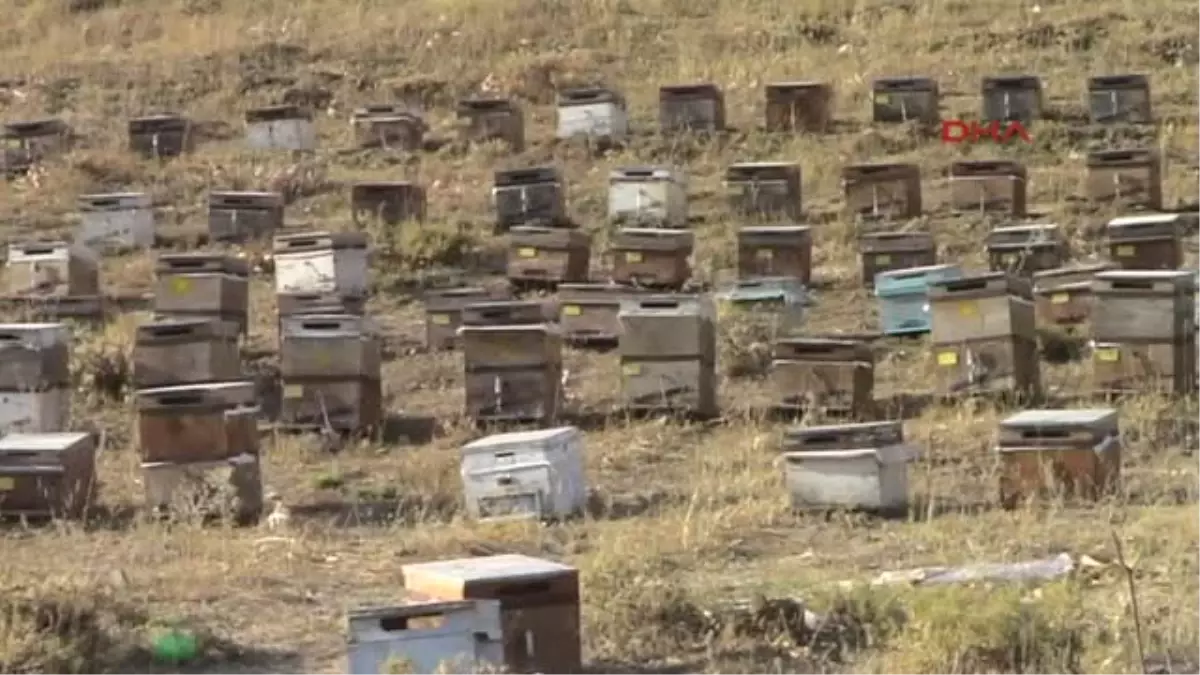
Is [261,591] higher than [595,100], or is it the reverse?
[595,100]

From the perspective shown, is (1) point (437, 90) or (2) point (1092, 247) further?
(1) point (437, 90)

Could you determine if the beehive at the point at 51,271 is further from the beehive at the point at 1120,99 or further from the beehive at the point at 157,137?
the beehive at the point at 1120,99

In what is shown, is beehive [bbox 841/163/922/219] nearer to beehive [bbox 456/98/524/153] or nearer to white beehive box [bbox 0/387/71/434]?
beehive [bbox 456/98/524/153]

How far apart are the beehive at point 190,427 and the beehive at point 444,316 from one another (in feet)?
15.1

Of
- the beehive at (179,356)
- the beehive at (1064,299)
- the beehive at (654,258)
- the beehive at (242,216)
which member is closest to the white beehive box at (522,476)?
the beehive at (179,356)

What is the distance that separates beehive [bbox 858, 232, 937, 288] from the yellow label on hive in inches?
219

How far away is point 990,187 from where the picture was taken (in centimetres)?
2106

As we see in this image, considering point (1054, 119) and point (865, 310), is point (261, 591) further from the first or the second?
point (1054, 119)

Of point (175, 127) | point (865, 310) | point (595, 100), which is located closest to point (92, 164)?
point (175, 127)

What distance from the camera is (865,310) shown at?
18453 mm

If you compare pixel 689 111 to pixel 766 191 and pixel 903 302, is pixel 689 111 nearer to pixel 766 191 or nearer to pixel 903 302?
pixel 766 191

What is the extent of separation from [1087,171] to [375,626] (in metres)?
15.3

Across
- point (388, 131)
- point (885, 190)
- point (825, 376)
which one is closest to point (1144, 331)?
point (825, 376)

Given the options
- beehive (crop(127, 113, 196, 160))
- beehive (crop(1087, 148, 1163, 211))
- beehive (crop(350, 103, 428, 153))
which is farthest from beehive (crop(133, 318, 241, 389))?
beehive (crop(127, 113, 196, 160))
